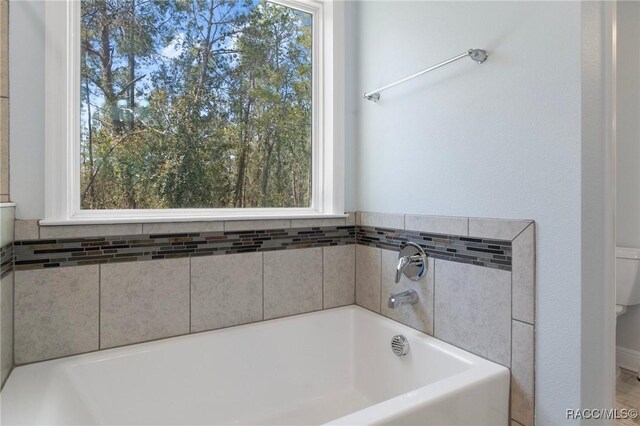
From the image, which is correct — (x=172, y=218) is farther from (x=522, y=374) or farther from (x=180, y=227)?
(x=522, y=374)

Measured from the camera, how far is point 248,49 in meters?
1.87

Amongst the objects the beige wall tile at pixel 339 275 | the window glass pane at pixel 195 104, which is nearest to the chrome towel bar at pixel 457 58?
the window glass pane at pixel 195 104

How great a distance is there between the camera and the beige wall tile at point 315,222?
1833 mm

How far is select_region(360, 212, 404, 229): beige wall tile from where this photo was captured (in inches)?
67.8

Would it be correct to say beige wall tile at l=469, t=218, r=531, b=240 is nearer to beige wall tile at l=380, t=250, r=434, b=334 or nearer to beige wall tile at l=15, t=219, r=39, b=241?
beige wall tile at l=380, t=250, r=434, b=334

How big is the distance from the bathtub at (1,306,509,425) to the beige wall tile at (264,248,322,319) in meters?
0.07

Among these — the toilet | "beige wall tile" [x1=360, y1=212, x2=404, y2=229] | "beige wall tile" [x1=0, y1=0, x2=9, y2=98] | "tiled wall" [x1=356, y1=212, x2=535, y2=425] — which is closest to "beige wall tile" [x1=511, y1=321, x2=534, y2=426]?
"tiled wall" [x1=356, y1=212, x2=535, y2=425]

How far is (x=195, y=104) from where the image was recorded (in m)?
1.72

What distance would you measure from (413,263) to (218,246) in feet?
2.98

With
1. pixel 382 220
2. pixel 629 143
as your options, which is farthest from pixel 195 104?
pixel 629 143

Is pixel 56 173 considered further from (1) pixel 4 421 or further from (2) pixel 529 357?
(2) pixel 529 357

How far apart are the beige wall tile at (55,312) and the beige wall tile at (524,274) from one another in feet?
5.20

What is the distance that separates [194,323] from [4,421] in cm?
71

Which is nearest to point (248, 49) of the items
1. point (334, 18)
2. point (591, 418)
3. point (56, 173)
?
point (334, 18)
